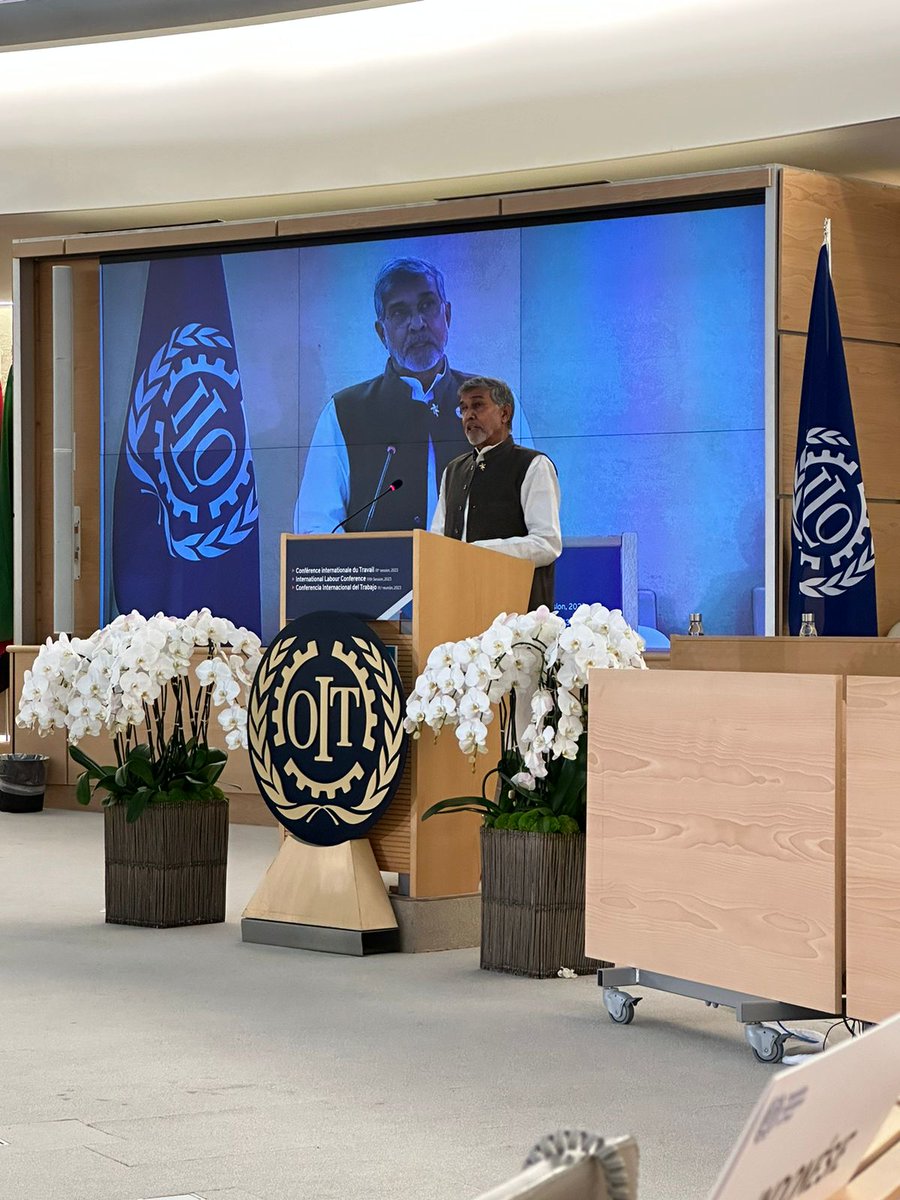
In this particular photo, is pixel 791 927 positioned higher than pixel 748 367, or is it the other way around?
pixel 748 367

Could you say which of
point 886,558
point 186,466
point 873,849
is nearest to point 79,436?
point 186,466

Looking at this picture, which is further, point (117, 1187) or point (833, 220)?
point (833, 220)

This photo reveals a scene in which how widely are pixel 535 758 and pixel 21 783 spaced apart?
183 inches

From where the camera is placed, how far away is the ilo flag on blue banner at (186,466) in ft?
26.3

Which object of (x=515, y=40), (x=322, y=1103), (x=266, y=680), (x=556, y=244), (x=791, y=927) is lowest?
(x=322, y=1103)

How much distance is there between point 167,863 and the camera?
14.7ft

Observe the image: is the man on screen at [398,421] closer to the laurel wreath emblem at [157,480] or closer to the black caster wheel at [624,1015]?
the laurel wreath emblem at [157,480]

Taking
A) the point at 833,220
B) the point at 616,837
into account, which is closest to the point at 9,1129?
the point at 616,837

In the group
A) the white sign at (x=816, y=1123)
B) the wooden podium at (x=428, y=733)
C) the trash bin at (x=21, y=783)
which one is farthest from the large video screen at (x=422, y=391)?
the white sign at (x=816, y=1123)

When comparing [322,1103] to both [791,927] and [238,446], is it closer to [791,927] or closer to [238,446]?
[791,927]

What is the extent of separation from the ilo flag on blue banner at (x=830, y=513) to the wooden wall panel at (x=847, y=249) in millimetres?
244

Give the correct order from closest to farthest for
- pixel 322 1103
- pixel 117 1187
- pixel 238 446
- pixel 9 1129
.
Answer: pixel 117 1187 < pixel 9 1129 < pixel 322 1103 < pixel 238 446

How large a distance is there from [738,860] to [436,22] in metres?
4.80

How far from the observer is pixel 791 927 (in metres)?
2.83
